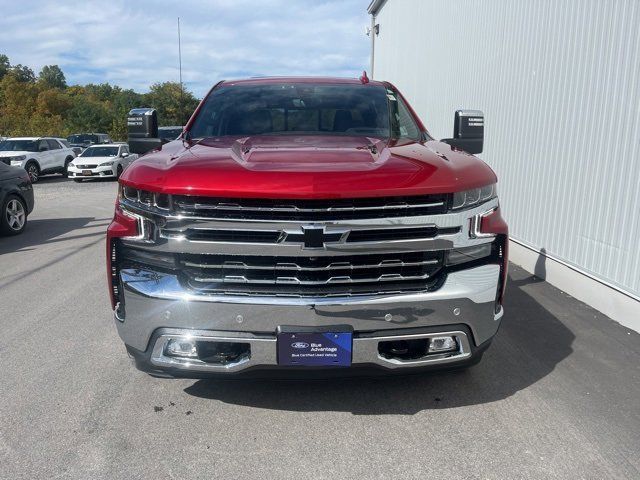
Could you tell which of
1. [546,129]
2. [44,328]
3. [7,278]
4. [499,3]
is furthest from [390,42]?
[44,328]

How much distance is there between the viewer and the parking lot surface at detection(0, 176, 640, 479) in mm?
2754

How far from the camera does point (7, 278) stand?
647 centimetres

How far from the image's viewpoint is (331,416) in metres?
3.21

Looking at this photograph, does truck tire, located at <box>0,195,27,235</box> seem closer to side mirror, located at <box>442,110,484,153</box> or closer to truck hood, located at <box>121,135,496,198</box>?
truck hood, located at <box>121,135,496,198</box>

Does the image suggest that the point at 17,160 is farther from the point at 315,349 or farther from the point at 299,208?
the point at 315,349

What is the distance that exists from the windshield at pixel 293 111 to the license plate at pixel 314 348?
183 cm

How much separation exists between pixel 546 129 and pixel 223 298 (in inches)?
189

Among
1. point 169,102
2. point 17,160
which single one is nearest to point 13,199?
point 17,160

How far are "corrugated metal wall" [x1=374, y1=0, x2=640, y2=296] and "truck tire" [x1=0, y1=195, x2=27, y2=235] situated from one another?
25.1 feet

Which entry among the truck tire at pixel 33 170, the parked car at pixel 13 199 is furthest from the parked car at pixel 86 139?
the parked car at pixel 13 199

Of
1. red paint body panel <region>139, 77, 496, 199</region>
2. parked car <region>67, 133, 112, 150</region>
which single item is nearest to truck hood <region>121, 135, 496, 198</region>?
red paint body panel <region>139, 77, 496, 199</region>

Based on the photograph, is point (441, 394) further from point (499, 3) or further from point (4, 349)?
point (499, 3)

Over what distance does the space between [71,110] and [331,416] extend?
65.6m

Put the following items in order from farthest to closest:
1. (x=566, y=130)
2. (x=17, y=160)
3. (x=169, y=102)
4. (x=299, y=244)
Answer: (x=169, y=102), (x=17, y=160), (x=566, y=130), (x=299, y=244)
